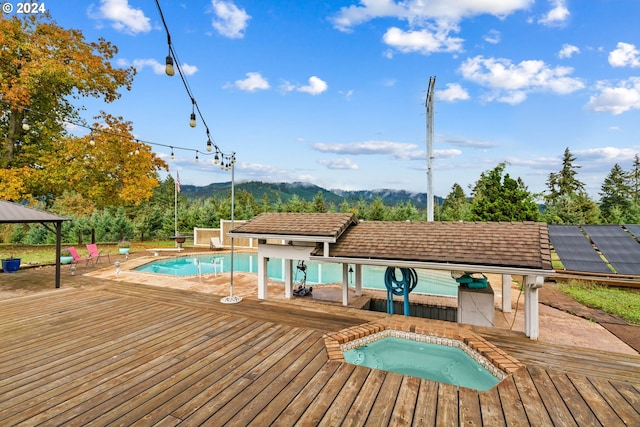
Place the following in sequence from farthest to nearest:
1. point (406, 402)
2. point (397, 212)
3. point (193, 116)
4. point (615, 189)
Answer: point (615, 189) → point (397, 212) → point (193, 116) → point (406, 402)

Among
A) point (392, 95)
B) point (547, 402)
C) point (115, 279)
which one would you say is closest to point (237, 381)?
point (547, 402)

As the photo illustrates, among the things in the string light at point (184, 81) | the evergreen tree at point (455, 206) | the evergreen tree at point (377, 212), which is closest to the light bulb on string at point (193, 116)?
the string light at point (184, 81)

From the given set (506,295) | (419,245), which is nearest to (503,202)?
(506,295)

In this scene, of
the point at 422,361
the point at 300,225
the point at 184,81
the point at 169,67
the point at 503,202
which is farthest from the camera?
the point at 503,202

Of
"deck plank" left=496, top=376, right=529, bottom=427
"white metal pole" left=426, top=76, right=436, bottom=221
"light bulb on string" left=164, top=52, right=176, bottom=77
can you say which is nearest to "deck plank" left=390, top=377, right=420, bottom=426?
"deck plank" left=496, top=376, right=529, bottom=427

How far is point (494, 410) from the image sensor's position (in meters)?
2.83

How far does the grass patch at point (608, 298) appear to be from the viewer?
711 centimetres

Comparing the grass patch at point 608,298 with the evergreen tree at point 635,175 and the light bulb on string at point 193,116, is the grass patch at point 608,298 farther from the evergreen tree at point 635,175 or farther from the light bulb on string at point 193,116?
the evergreen tree at point 635,175

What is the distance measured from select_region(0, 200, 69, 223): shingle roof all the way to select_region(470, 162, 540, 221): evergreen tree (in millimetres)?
19008

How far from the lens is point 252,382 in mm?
3336

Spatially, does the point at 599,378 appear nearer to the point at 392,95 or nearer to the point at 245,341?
the point at 245,341

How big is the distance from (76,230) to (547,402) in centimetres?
2404

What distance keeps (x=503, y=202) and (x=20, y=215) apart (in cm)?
2050

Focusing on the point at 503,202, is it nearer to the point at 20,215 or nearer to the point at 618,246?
the point at 618,246
